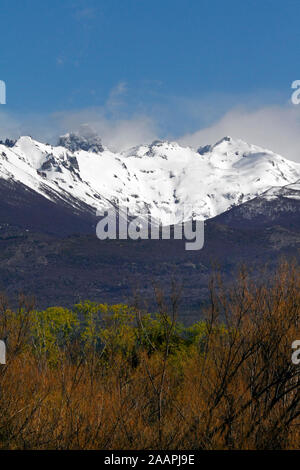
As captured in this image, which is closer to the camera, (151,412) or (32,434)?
(32,434)

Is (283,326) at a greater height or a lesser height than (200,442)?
greater

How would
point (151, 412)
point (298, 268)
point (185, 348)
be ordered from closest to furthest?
point (151, 412), point (298, 268), point (185, 348)

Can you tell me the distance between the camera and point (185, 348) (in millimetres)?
63188

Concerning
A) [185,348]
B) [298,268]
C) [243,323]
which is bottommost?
[185,348]

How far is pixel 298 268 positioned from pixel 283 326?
14.8 feet

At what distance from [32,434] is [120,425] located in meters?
3.21
